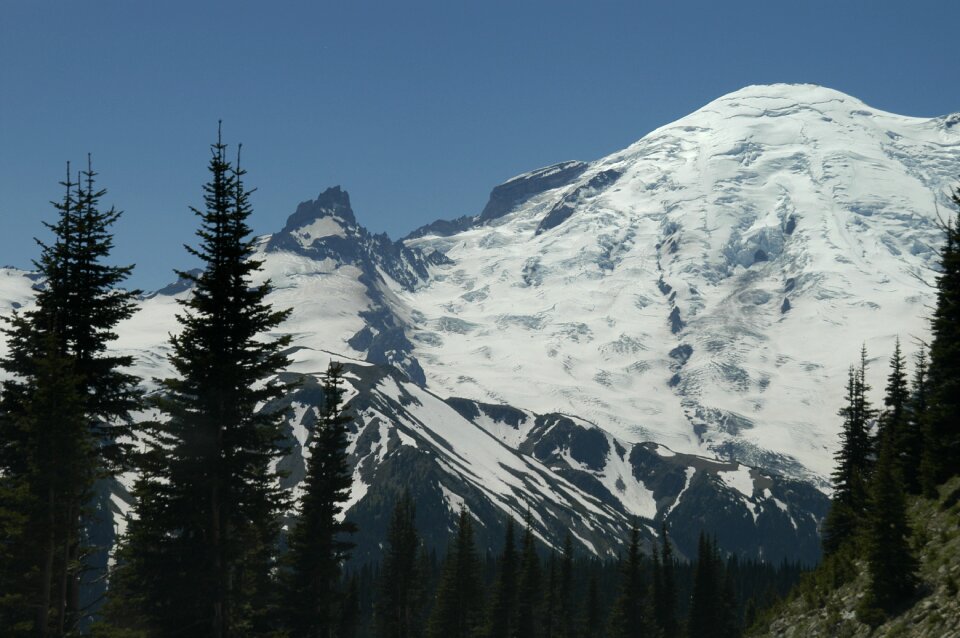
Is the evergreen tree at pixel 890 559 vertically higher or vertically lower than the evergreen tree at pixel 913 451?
lower

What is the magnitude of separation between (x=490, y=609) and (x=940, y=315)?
62762 millimetres

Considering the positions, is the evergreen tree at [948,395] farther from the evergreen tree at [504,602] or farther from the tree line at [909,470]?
the evergreen tree at [504,602]

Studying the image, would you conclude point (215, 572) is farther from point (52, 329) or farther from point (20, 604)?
point (52, 329)

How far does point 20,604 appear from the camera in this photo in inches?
1298

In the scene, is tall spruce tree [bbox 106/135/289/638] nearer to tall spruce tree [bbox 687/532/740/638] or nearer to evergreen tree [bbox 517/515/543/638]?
evergreen tree [bbox 517/515/543/638]

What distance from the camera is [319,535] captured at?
51.5m

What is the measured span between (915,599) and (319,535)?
25.3 meters

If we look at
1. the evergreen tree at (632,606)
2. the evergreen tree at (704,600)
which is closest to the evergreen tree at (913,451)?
the evergreen tree at (632,606)

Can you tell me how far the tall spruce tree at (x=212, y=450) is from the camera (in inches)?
1379

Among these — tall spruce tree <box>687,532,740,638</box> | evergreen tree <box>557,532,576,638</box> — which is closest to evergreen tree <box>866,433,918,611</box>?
tall spruce tree <box>687,532,740,638</box>

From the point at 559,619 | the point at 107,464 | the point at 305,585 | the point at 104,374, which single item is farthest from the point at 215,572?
the point at 559,619

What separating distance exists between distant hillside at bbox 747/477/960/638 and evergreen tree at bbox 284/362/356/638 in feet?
56.9

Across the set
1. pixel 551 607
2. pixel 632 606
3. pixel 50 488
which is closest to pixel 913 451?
pixel 50 488

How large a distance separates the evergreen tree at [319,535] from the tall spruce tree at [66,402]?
14000 mm
